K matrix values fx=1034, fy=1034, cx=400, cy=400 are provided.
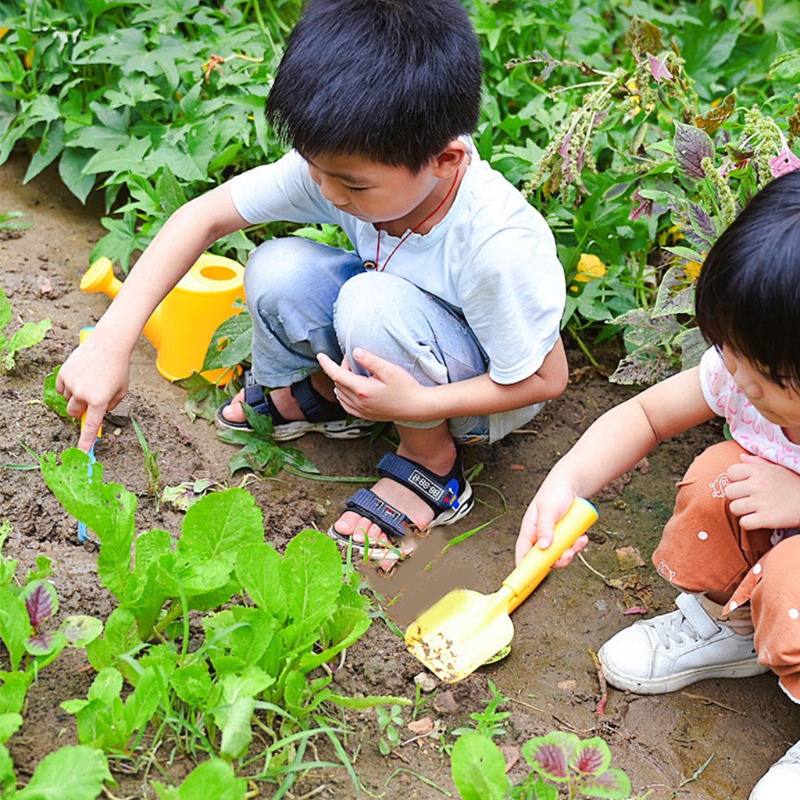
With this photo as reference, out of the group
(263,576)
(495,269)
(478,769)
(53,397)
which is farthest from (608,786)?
(53,397)

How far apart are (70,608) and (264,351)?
654mm

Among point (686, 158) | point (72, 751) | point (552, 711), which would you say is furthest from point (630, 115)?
point (72, 751)

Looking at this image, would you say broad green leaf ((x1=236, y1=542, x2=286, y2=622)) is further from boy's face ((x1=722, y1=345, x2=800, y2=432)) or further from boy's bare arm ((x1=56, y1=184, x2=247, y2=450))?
boy's face ((x1=722, y1=345, x2=800, y2=432))

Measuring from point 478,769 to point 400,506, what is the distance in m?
0.73

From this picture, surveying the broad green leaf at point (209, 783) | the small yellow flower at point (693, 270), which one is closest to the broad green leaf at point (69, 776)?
the broad green leaf at point (209, 783)

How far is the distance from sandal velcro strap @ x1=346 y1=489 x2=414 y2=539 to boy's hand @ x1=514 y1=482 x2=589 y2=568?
348 mm

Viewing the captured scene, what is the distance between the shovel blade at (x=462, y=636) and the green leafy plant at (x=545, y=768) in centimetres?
31

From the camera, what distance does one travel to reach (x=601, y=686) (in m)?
1.61

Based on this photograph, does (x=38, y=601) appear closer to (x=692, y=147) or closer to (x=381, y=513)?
(x=381, y=513)

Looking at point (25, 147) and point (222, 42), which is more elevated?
point (222, 42)

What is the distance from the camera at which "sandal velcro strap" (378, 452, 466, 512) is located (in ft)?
6.21

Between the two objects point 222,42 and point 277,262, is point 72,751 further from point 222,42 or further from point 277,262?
point 222,42

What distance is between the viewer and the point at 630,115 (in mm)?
2385

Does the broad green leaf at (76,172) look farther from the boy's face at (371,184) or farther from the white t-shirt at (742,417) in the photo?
the white t-shirt at (742,417)
